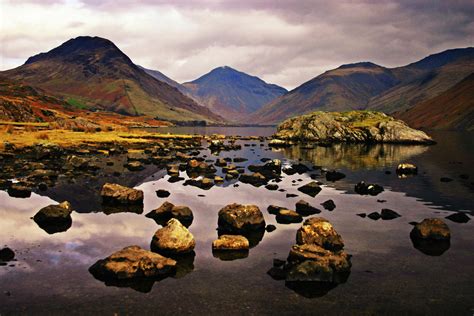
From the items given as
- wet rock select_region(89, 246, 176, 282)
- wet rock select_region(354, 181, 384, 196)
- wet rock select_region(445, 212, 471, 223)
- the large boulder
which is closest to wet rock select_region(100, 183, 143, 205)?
the large boulder

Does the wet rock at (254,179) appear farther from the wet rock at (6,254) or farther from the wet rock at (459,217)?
the wet rock at (6,254)

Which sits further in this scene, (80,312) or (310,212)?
(310,212)

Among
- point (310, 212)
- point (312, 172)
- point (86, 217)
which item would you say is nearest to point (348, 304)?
point (310, 212)

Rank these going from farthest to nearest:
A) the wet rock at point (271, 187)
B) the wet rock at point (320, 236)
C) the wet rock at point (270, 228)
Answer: the wet rock at point (271, 187)
the wet rock at point (270, 228)
the wet rock at point (320, 236)

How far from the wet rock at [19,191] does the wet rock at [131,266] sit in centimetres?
1884

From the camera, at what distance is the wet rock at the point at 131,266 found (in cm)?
1719

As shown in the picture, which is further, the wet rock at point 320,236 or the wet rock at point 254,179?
the wet rock at point 254,179

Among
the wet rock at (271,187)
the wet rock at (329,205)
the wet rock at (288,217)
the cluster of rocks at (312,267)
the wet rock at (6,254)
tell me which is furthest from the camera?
the wet rock at (271,187)

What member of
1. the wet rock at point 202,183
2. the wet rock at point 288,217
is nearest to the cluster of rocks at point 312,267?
the wet rock at point 288,217

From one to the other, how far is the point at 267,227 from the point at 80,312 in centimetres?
1341

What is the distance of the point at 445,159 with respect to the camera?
237 ft

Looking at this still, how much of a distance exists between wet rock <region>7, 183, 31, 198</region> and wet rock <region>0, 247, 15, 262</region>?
47.7ft

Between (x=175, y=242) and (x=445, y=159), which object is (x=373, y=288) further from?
(x=445, y=159)

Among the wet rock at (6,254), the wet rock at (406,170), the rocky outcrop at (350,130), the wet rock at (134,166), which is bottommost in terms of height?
the wet rock at (6,254)
